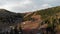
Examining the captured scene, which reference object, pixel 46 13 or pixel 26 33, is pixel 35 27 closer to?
pixel 26 33

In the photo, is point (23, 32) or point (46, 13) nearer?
point (23, 32)

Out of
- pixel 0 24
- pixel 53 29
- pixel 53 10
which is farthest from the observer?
pixel 0 24

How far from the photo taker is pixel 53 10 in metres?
91.9

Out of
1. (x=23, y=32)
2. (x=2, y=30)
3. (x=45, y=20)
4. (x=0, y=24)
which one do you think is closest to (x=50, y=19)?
(x=45, y=20)

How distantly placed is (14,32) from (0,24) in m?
21.6

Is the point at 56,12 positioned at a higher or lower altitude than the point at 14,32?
higher

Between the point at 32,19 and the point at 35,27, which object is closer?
the point at 35,27

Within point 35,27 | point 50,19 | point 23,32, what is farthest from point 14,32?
point 50,19

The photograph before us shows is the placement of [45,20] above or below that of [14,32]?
above

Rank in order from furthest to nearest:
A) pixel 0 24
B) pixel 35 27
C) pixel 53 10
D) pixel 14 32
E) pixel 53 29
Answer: pixel 0 24, pixel 53 10, pixel 14 32, pixel 35 27, pixel 53 29

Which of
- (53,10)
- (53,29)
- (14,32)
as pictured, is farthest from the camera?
(53,10)

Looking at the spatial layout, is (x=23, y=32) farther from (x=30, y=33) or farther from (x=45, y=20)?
(x=45, y=20)

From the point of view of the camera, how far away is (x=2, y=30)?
95562 millimetres

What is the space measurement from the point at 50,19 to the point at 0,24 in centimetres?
3433
